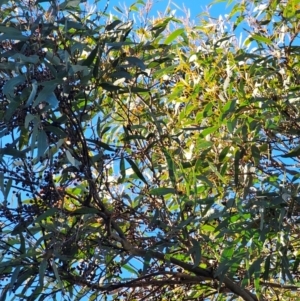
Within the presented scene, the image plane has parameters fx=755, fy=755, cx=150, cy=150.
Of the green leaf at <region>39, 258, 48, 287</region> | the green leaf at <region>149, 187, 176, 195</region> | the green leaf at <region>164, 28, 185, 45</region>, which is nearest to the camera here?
the green leaf at <region>39, 258, 48, 287</region>

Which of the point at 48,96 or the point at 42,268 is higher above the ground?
the point at 48,96

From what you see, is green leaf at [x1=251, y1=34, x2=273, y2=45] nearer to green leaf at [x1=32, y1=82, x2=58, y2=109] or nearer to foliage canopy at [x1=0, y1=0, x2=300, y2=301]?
foliage canopy at [x1=0, y1=0, x2=300, y2=301]

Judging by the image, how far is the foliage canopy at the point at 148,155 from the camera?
1990 mm

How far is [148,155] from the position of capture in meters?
2.36

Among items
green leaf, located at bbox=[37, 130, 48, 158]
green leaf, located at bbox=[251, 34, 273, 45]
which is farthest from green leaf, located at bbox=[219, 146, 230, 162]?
green leaf, located at bbox=[37, 130, 48, 158]

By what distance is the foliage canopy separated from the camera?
1990 mm

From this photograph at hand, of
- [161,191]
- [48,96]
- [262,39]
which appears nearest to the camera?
[48,96]

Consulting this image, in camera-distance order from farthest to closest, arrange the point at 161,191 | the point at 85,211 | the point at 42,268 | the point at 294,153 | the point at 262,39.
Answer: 1. the point at 262,39
2. the point at 294,153
3. the point at 161,191
4. the point at 85,211
5. the point at 42,268

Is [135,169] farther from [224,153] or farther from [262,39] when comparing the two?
[262,39]

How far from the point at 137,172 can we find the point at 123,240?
210mm

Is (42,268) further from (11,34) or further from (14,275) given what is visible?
(11,34)

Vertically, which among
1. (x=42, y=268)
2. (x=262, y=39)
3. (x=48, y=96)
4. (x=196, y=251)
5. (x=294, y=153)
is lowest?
(x=42, y=268)

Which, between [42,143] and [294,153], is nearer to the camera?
[42,143]

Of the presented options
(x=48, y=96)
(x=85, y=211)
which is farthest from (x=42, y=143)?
(x=85, y=211)
